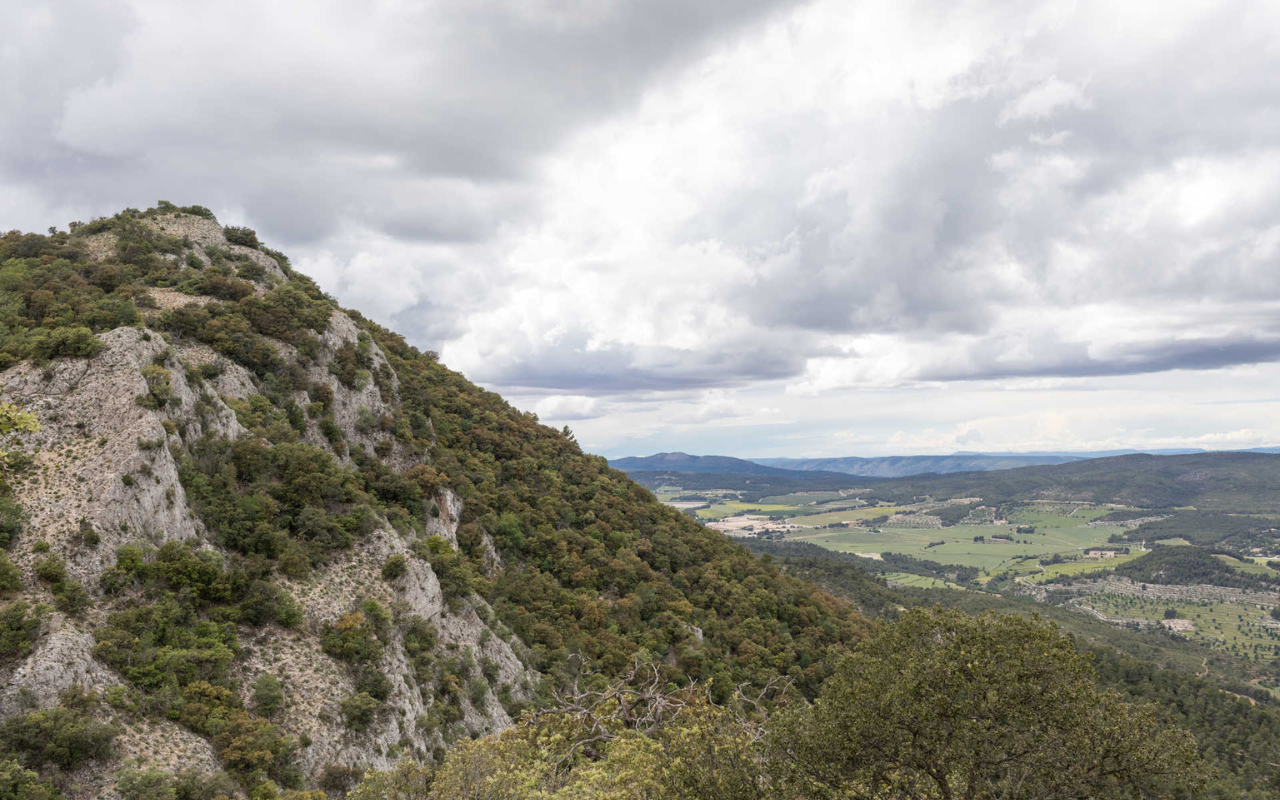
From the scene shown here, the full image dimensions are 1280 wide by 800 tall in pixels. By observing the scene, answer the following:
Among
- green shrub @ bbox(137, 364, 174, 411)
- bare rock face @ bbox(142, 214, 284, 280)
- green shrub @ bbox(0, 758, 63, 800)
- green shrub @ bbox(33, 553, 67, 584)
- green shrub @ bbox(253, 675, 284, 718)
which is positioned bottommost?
green shrub @ bbox(253, 675, 284, 718)

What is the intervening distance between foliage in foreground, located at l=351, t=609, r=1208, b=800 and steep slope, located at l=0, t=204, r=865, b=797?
45.4 ft

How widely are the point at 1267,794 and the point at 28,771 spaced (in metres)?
131

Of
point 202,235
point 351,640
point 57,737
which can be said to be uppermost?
point 202,235

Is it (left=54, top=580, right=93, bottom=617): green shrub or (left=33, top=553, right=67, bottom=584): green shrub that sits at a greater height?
(left=33, top=553, right=67, bottom=584): green shrub

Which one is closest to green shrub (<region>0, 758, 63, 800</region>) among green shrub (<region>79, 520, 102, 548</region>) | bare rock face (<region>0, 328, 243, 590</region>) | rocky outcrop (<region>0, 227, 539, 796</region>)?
rocky outcrop (<region>0, 227, 539, 796</region>)

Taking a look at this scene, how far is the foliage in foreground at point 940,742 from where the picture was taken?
18.6 metres

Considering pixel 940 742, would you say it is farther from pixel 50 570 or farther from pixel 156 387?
pixel 156 387

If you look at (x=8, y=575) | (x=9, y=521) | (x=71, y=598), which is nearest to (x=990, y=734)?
(x=71, y=598)

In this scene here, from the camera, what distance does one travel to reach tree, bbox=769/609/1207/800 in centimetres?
1853

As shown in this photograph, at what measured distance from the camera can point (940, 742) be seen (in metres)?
19.3

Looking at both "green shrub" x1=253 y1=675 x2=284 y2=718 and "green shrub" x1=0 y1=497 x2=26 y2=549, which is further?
"green shrub" x1=253 y1=675 x2=284 y2=718

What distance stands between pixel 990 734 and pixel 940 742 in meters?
1.57

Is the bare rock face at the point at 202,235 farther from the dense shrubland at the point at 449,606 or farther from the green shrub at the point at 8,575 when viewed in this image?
the green shrub at the point at 8,575

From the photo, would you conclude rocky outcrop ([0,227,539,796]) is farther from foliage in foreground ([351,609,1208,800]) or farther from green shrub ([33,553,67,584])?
foliage in foreground ([351,609,1208,800])
